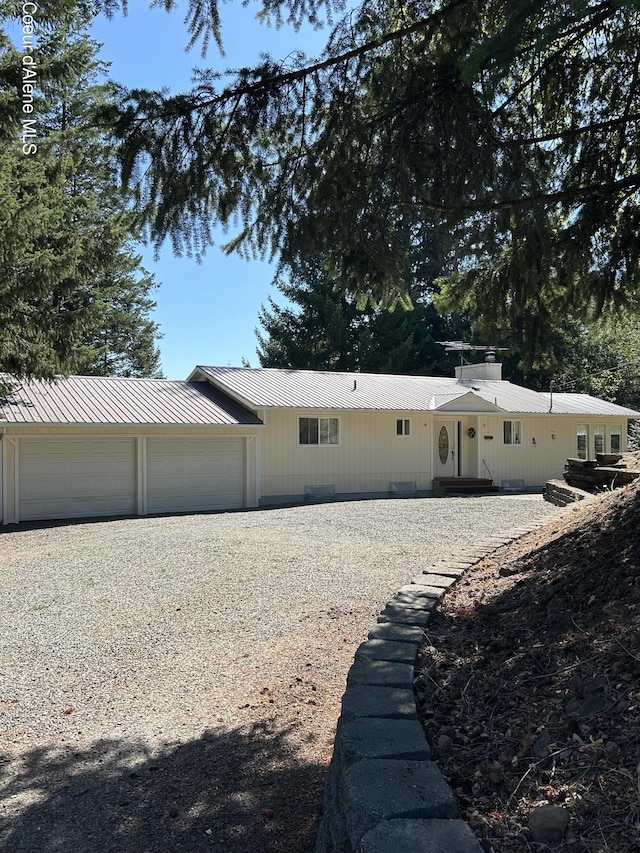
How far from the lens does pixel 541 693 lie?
2.53 m

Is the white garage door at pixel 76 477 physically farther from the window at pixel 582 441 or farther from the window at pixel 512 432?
the window at pixel 582 441

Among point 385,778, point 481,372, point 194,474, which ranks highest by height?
point 481,372

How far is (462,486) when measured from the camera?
758 inches

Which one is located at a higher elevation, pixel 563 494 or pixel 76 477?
pixel 76 477

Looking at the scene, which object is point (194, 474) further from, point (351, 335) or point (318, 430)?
point (351, 335)

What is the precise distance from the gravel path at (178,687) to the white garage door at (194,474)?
19.3 ft

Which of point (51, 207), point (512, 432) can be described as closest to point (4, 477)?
point (51, 207)

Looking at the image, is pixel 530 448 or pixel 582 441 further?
pixel 582 441

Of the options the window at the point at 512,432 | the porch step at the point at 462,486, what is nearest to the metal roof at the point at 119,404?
the porch step at the point at 462,486

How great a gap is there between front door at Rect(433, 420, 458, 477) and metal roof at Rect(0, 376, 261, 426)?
259 inches

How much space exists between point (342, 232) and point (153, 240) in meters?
1.56

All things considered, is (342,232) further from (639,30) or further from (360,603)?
(360,603)

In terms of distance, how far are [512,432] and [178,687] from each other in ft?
60.5

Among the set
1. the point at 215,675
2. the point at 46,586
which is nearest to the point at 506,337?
the point at 215,675
